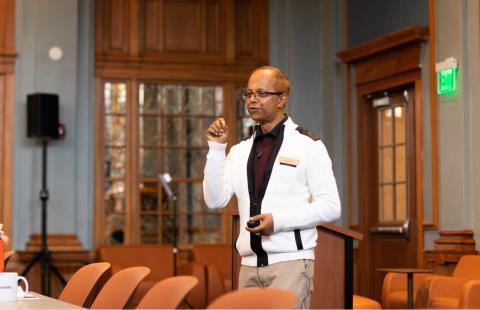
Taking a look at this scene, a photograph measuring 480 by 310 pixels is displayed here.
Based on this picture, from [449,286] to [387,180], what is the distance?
2801mm

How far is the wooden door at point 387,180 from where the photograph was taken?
899 centimetres

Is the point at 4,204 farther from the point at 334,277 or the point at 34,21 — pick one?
the point at 334,277

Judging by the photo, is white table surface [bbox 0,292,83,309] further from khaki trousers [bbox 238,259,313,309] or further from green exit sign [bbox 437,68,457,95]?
green exit sign [bbox 437,68,457,95]

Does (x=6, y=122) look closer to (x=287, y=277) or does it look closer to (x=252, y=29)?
(x=252, y=29)

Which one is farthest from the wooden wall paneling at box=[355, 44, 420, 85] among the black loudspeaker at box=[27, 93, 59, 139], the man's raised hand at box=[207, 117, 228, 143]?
the man's raised hand at box=[207, 117, 228, 143]

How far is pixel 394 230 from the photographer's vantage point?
9.15 m

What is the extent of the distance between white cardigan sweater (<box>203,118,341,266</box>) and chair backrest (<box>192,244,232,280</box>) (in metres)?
5.98

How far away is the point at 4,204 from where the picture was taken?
31.3 feet

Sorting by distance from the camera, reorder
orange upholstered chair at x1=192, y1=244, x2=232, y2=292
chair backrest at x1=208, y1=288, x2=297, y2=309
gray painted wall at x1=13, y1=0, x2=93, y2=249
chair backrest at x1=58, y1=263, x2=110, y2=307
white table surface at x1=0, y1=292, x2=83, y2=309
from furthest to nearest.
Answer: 1. orange upholstered chair at x1=192, y1=244, x2=232, y2=292
2. gray painted wall at x1=13, y1=0, x2=93, y2=249
3. chair backrest at x1=58, y1=263, x2=110, y2=307
4. white table surface at x1=0, y1=292, x2=83, y2=309
5. chair backrest at x1=208, y1=288, x2=297, y2=309

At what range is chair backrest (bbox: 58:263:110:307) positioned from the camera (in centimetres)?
405

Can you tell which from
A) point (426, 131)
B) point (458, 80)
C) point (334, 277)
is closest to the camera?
point (334, 277)

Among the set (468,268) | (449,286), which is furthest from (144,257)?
(449,286)

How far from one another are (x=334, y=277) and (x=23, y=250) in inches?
196

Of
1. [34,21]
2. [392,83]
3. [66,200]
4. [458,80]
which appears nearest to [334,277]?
[458,80]
